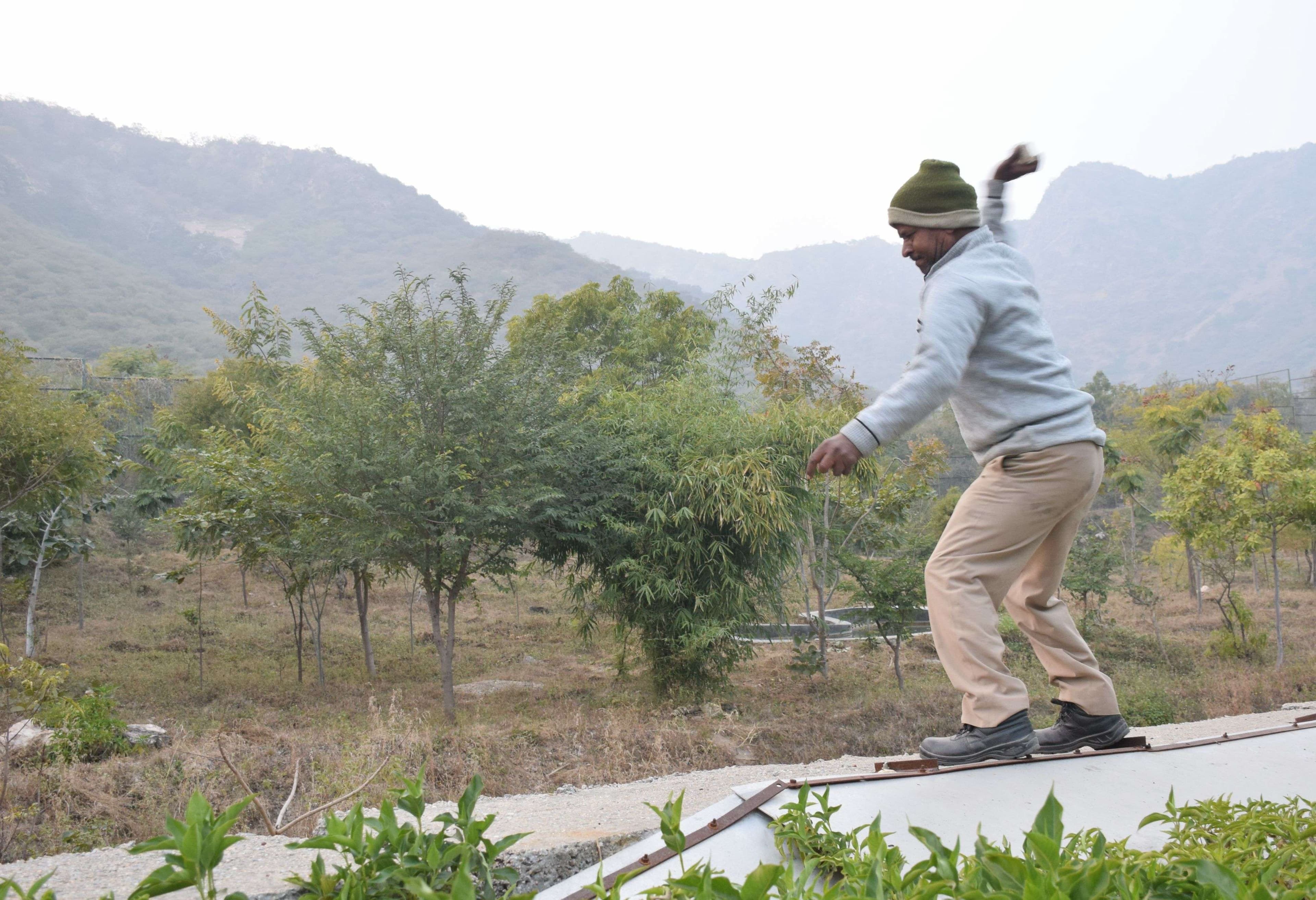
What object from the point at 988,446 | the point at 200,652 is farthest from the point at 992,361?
the point at 200,652

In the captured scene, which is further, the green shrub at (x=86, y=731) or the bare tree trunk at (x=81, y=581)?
the bare tree trunk at (x=81, y=581)

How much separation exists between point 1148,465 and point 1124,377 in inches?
4266

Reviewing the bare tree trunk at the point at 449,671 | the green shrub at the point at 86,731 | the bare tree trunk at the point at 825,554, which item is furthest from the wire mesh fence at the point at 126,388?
the bare tree trunk at the point at 825,554

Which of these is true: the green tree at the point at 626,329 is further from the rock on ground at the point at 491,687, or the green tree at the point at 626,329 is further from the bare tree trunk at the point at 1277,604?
the bare tree trunk at the point at 1277,604

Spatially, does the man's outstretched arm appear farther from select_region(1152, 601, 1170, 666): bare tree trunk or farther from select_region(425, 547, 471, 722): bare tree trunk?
select_region(1152, 601, 1170, 666): bare tree trunk

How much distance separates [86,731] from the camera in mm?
6906

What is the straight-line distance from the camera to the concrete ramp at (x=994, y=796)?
1.81m

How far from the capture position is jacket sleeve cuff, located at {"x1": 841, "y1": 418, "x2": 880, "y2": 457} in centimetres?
236

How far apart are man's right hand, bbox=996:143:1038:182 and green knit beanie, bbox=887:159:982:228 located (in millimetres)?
505

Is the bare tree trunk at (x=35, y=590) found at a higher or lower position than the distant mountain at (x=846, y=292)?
lower

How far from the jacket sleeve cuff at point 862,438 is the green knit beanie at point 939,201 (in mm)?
773

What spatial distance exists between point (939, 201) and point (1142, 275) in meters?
174

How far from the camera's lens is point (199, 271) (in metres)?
100

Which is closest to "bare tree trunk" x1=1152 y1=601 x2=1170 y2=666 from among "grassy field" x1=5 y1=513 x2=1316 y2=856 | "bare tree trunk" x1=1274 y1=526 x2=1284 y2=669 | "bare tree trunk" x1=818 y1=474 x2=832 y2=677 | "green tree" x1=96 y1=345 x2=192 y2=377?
"grassy field" x1=5 y1=513 x2=1316 y2=856
